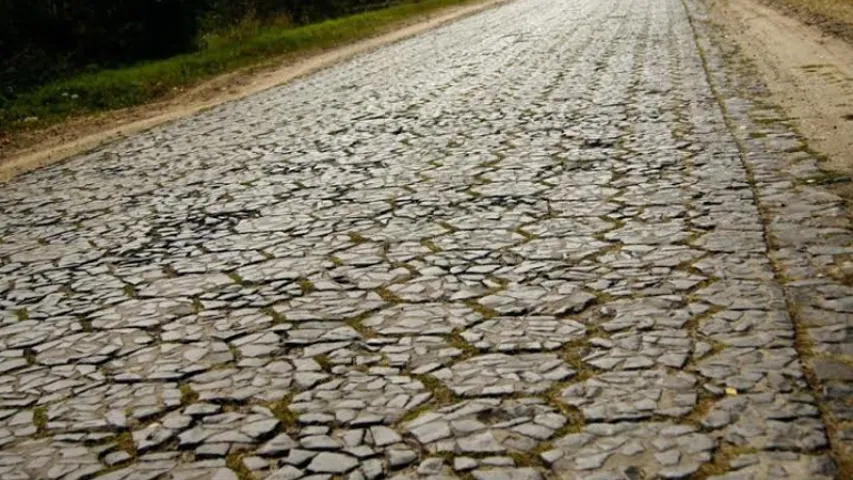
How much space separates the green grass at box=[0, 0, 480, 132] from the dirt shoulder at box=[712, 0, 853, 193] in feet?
32.8

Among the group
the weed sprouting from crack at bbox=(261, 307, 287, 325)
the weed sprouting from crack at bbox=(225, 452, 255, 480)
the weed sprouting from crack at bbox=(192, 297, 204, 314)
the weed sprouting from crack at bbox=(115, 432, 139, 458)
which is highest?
the weed sprouting from crack at bbox=(115, 432, 139, 458)

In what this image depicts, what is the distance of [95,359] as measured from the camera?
14.8ft

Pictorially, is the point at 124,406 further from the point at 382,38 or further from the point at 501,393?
the point at 382,38

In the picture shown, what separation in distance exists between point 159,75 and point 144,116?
427 centimetres

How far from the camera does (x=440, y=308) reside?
16.0 feet

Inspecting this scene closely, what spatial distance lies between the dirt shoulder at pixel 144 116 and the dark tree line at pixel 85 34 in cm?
313

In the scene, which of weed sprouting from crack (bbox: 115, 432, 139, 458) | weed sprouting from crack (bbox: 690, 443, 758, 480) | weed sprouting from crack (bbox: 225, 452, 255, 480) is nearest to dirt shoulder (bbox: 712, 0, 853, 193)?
weed sprouting from crack (bbox: 690, 443, 758, 480)

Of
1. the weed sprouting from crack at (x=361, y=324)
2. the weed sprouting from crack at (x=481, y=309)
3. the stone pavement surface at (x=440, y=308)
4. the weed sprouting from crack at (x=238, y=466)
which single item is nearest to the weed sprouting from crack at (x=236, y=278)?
the stone pavement surface at (x=440, y=308)

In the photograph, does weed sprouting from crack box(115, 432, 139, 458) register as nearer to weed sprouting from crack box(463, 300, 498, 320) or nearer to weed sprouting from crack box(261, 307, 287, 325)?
weed sprouting from crack box(261, 307, 287, 325)

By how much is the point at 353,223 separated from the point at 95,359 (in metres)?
2.51

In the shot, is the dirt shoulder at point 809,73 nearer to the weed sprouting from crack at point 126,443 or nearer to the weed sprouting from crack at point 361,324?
the weed sprouting from crack at point 361,324

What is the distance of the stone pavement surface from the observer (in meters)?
3.49

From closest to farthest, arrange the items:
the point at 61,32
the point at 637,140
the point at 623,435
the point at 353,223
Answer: the point at 623,435 < the point at 353,223 < the point at 637,140 < the point at 61,32

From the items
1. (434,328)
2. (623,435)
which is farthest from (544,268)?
(623,435)
